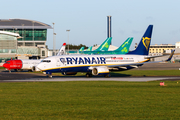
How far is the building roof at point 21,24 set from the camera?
500 feet

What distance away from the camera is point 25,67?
79250 mm

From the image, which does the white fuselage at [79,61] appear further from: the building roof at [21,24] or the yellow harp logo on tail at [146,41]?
the building roof at [21,24]

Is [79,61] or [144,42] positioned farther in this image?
[144,42]

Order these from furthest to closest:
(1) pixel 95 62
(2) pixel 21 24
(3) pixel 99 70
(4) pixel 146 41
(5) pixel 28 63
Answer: (2) pixel 21 24 → (5) pixel 28 63 → (4) pixel 146 41 → (1) pixel 95 62 → (3) pixel 99 70

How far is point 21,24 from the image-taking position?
15488 cm

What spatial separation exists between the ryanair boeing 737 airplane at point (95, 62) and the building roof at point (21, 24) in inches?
4001

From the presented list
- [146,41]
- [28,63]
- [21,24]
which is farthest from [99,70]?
[21,24]

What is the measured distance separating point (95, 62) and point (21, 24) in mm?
110634

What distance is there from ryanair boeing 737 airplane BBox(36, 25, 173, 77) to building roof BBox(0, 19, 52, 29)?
101619 mm

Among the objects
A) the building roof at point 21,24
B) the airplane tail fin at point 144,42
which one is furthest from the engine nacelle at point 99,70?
the building roof at point 21,24

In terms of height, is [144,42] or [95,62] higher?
[144,42]

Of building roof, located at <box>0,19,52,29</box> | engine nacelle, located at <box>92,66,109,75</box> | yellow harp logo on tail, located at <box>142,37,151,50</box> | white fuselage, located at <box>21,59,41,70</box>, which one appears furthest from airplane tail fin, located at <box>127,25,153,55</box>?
building roof, located at <box>0,19,52,29</box>

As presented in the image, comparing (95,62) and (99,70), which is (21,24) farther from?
(99,70)

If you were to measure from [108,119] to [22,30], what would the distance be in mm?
145698
